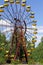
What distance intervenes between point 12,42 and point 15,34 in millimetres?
864

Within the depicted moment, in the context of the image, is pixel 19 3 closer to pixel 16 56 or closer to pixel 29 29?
pixel 29 29

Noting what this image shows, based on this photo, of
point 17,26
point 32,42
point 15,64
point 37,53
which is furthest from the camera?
point 37,53

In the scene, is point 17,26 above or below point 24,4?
below

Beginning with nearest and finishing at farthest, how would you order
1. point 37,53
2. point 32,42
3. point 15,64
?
point 15,64
point 32,42
point 37,53

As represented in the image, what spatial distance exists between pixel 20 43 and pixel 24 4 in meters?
4.11

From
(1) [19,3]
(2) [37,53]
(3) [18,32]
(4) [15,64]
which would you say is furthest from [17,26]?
(2) [37,53]

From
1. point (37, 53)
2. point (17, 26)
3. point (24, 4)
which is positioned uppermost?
point (24, 4)

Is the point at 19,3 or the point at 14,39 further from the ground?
the point at 19,3

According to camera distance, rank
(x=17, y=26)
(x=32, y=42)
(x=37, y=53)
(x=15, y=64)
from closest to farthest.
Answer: (x=15, y=64) → (x=17, y=26) → (x=32, y=42) → (x=37, y=53)

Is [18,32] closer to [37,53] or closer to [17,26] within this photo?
[17,26]

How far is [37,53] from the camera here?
50.4 m

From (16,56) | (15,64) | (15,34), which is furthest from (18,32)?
(15,64)

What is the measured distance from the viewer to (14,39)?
31.3 metres

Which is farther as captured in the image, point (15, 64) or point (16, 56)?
point (16, 56)
